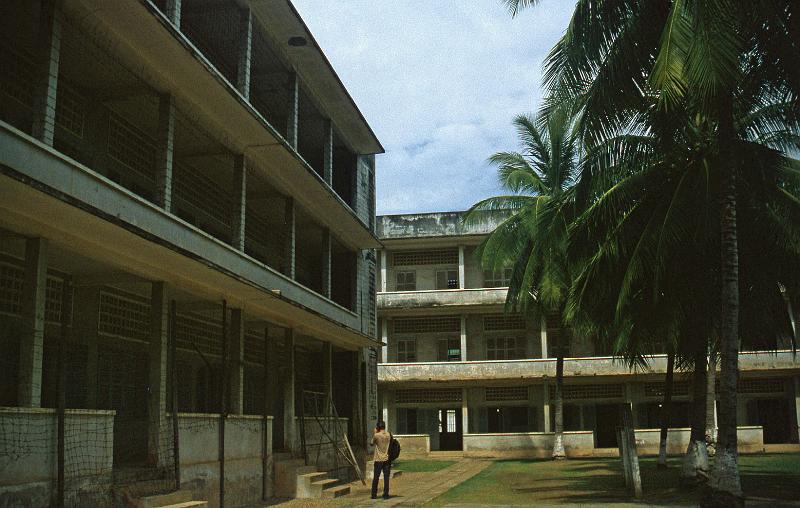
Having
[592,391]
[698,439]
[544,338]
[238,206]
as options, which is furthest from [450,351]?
[238,206]

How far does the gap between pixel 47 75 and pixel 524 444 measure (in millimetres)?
28723

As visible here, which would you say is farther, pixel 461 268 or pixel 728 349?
pixel 461 268

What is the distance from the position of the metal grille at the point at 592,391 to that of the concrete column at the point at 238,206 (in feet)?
83.4

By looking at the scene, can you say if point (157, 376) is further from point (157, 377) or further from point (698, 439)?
point (698, 439)

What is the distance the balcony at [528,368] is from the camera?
35.9 metres

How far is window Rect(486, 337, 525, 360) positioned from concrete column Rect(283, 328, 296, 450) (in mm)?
21604

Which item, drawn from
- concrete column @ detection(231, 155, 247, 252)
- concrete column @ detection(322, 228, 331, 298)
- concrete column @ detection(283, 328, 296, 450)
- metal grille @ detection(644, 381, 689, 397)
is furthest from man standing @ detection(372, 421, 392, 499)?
metal grille @ detection(644, 381, 689, 397)

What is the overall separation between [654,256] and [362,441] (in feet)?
38.0

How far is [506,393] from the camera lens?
38938 millimetres

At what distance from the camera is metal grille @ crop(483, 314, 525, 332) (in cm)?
3962

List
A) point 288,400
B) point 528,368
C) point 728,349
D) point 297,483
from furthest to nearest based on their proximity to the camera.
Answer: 1. point 528,368
2. point 288,400
3. point 297,483
4. point 728,349

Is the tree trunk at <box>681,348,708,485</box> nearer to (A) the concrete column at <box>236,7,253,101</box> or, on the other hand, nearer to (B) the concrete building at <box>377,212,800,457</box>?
(A) the concrete column at <box>236,7,253,101</box>

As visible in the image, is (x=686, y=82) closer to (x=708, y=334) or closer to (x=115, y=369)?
(x=708, y=334)

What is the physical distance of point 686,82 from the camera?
12.4 m
